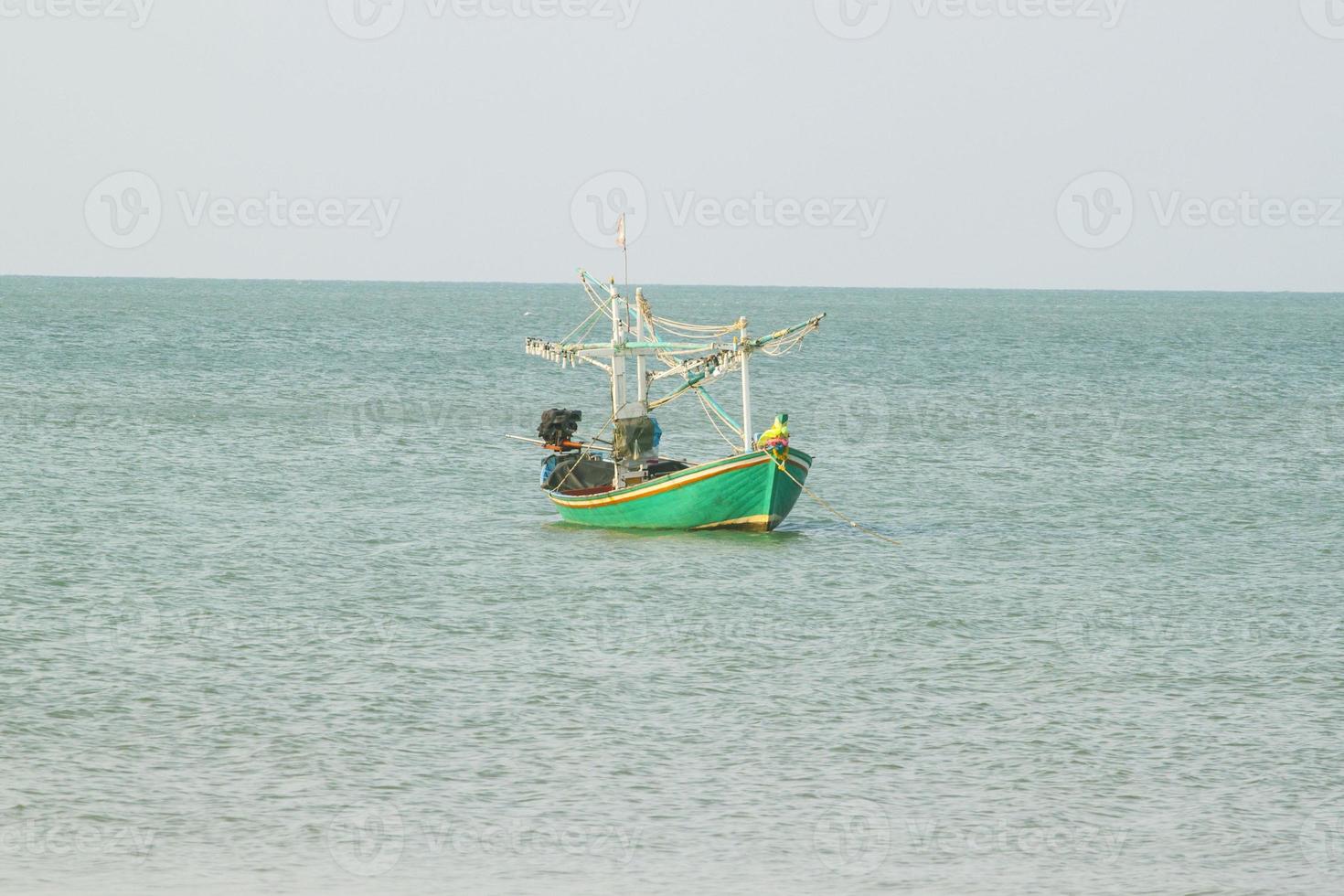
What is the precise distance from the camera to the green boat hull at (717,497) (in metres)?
33.0

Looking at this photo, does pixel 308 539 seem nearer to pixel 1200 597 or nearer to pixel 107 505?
pixel 107 505

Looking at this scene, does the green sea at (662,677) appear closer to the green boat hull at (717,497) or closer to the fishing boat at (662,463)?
the green boat hull at (717,497)

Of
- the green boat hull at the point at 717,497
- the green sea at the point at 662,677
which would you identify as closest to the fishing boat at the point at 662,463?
the green boat hull at the point at 717,497

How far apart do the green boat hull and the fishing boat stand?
0.02 meters

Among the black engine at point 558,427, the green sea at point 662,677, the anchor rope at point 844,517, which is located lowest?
the green sea at point 662,677

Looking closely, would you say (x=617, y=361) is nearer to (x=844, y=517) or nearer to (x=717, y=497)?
(x=717, y=497)

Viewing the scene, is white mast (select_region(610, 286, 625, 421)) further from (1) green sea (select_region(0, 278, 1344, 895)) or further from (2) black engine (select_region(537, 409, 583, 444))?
(1) green sea (select_region(0, 278, 1344, 895))

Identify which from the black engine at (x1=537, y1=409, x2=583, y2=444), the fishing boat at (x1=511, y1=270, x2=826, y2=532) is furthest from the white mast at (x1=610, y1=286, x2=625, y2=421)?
the black engine at (x1=537, y1=409, x2=583, y2=444)

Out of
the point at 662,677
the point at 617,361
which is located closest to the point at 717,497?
the point at 617,361

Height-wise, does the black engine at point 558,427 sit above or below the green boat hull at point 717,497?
above

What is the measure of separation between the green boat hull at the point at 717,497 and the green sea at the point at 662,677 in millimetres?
521

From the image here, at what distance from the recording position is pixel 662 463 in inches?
1372

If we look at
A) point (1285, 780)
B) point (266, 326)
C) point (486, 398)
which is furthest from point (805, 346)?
point (1285, 780)

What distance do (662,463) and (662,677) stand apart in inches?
510
